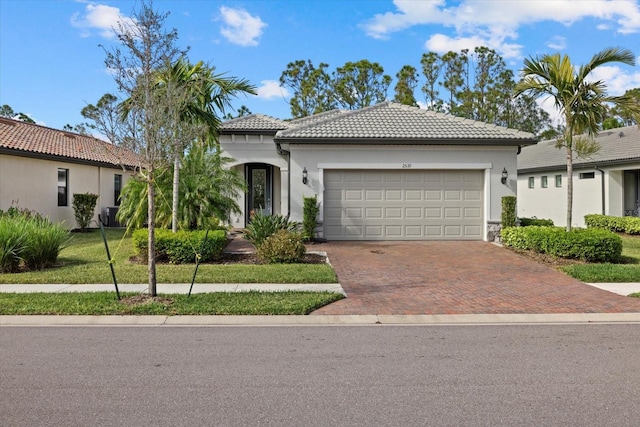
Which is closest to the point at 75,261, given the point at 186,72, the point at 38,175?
the point at 186,72

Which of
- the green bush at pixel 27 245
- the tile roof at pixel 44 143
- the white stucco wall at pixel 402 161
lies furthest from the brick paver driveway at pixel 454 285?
the tile roof at pixel 44 143

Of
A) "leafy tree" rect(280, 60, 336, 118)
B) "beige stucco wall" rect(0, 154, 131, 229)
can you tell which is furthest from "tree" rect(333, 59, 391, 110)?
"beige stucco wall" rect(0, 154, 131, 229)

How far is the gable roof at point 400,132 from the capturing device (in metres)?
16.6

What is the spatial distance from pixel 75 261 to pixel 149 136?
21.3ft

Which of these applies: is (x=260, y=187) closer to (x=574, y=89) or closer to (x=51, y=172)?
(x=51, y=172)

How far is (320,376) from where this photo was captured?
16.8 feet

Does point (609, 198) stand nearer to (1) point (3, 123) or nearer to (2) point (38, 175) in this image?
(2) point (38, 175)

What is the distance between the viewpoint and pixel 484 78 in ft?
146

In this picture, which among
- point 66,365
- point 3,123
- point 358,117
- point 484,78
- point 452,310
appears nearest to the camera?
point 66,365

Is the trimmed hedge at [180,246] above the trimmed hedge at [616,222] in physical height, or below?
below

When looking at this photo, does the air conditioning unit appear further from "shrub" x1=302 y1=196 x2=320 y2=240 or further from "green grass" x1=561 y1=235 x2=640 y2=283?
"green grass" x1=561 y1=235 x2=640 y2=283

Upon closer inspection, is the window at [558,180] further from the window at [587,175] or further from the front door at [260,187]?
the front door at [260,187]

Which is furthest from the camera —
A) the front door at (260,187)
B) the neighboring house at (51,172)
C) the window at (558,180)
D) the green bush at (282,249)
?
the window at (558,180)

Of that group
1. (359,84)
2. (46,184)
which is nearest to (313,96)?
(359,84)
